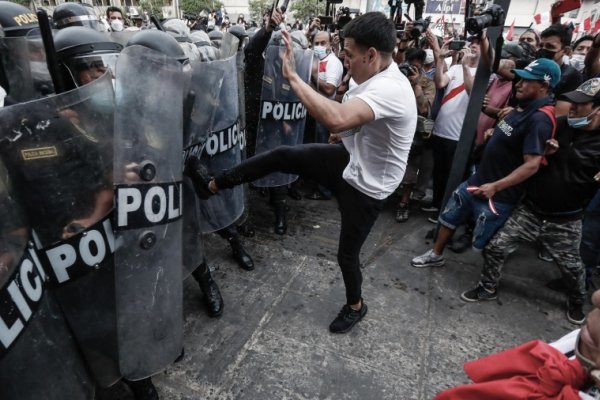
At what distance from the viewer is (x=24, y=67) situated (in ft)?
6.89

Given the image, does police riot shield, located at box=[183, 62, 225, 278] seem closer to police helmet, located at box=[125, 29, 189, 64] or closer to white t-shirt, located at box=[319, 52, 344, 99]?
police helmet, located at box=[125, 29, 189, 64]

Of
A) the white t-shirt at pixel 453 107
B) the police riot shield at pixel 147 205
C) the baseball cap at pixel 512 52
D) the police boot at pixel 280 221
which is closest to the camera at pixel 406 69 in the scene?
the white t-shirt at pixel 453 107

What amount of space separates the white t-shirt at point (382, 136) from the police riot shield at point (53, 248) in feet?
4.12

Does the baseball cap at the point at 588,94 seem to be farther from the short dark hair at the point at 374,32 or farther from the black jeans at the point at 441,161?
the black jeans at the point at 441,161

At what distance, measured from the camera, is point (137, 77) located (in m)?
1.38

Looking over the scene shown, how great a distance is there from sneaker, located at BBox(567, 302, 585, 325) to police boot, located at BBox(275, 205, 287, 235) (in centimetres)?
254

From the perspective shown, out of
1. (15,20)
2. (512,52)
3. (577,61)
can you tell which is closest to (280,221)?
(15,20)

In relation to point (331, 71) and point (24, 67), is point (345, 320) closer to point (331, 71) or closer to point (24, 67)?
point (24, 67)

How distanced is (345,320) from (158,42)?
2139 mm

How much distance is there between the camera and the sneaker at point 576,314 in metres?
2.78

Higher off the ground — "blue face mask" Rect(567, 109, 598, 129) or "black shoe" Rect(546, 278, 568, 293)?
"blue face mask" Rect(567, 109, 598, 129)

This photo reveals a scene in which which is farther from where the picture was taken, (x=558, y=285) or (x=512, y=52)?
(x=512, y=52)

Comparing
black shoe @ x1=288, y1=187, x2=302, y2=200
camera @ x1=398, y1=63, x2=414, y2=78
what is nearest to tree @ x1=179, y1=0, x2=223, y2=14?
black shoe @ x1=288, y1=187, x2=302, y2=200

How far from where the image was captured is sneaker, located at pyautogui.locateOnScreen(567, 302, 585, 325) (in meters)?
2.78
